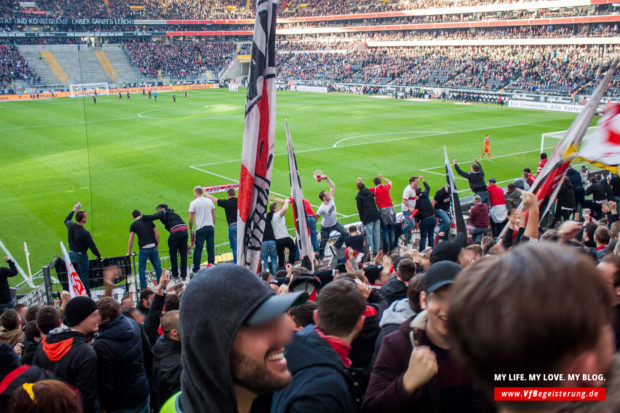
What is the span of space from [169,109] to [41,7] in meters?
42.3

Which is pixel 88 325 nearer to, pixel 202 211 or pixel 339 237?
pixel 202 211

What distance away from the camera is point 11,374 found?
3.75 metres

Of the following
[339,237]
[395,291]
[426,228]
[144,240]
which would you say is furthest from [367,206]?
[395,291]

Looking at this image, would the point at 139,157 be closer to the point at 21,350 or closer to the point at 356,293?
the point at 21,350

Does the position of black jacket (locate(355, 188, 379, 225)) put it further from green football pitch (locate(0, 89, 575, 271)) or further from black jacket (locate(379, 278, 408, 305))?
black jacket (locate(379, 278, 408, 305))

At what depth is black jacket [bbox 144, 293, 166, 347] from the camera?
19.1 ft

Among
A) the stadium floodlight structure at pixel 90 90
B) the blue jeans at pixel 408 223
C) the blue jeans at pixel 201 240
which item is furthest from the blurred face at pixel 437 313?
the stadium floodlight structure at pixel 90 90

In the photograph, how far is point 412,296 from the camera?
354cm

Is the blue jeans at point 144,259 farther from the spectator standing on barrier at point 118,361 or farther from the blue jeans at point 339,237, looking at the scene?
the spectator standing on barrier at point 118,361

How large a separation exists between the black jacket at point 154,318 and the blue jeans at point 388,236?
7.55m

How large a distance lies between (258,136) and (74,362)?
239 centimetres

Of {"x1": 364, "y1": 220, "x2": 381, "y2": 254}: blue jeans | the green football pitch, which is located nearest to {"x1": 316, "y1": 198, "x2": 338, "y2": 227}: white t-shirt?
{"x1": 364, "y1": 220, "x2": 381, "y2": 254}: blue jeans

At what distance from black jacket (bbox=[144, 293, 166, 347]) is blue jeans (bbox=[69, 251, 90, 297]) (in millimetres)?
5115

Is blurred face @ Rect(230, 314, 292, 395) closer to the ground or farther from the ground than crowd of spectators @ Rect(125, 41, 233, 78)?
closer to the ground
